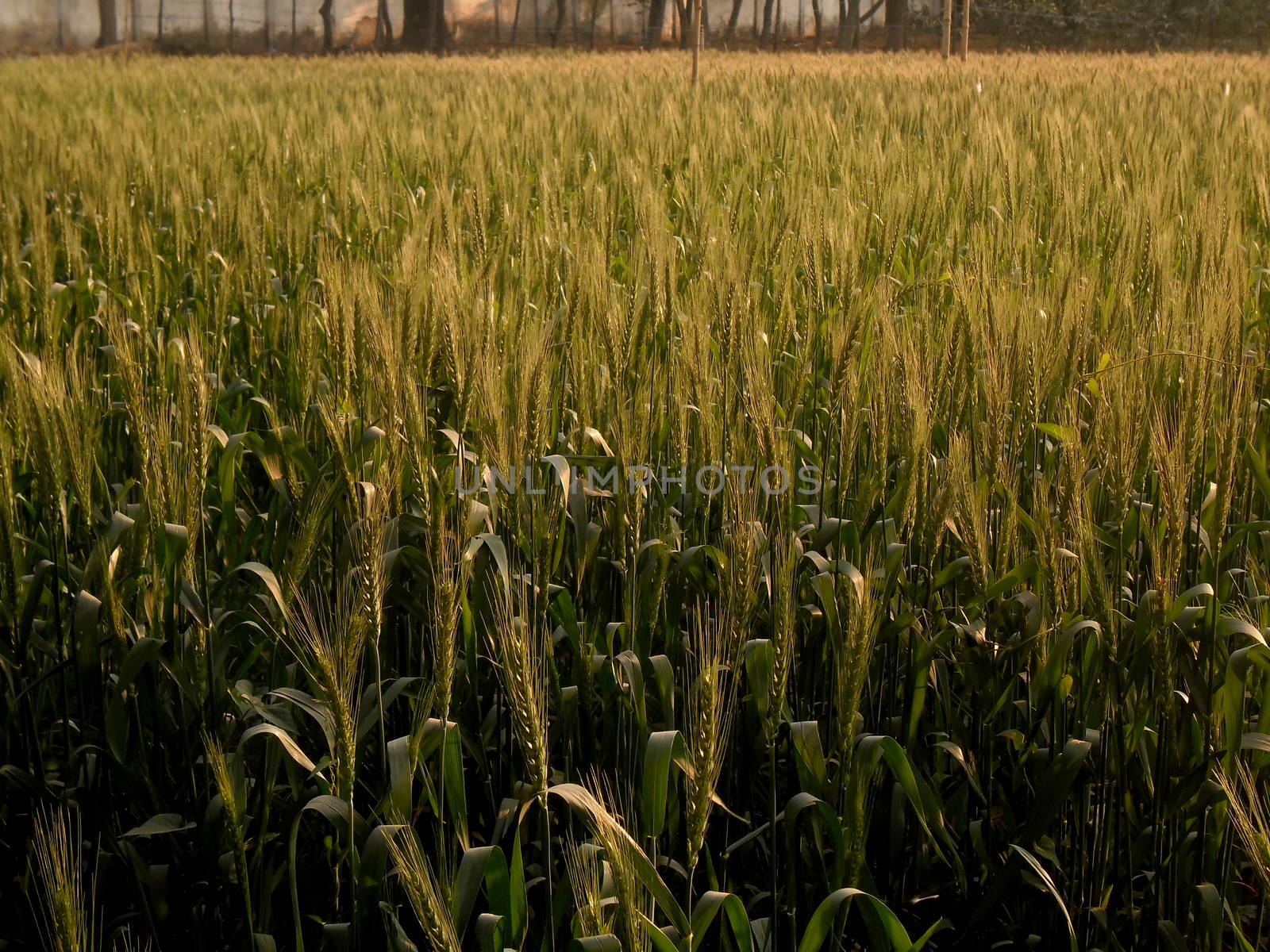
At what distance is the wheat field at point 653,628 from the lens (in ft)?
4.70

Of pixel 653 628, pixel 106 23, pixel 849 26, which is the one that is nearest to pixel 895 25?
pixel 849 26

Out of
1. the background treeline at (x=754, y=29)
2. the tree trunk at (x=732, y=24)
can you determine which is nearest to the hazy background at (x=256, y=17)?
the background treeline at (x=754, y=29)

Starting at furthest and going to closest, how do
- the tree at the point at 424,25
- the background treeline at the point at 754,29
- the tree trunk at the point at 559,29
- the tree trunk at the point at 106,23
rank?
1. the tree trunk at the point at 106,23
2. the tree trunk at the point at 559,29
3. the background treeline at the point at 754,29
4. the tree at the point at 424,25

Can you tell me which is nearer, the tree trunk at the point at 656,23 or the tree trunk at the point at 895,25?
the tree trunk at the point at 895,25

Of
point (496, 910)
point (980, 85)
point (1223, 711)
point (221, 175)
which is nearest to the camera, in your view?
point (496, 910)

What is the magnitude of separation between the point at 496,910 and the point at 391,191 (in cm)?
424

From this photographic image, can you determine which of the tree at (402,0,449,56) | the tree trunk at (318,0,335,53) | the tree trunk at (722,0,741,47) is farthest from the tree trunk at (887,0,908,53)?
the tree trunk at (318,0,335,53)

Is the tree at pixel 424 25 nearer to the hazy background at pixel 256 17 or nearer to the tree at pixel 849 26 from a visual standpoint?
the hazy background at pixel 256 17

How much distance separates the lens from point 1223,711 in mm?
1574

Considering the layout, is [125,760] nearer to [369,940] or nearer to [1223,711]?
[369,940]

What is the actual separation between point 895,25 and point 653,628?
93.3ft

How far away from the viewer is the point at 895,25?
2780 centimetres

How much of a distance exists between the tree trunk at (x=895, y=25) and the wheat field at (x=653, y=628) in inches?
1030

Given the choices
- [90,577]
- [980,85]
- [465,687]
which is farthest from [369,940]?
[980,85]
